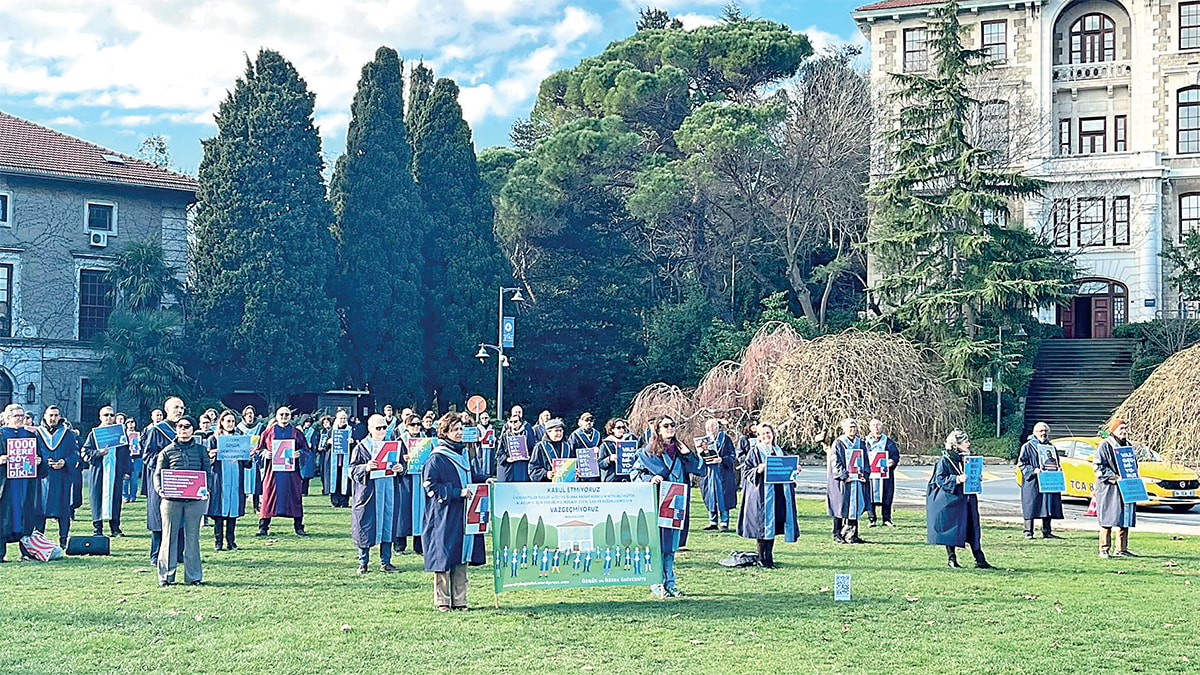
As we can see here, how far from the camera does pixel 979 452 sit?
135 ft

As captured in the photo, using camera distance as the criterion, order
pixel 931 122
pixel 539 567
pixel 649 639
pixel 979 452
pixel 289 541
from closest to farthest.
A: pixel 649 639 < pixel 539 567 < pixel 289 541 < pixel 979 452 < pixel 931 122

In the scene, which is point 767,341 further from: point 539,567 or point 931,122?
point 539,567

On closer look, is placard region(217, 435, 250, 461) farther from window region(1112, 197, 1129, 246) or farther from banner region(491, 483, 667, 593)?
window region(1112, 197, 1129, 246)

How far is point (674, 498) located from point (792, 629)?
7.35ft

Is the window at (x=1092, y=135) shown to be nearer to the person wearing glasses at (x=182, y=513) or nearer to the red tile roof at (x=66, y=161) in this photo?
the red tile roof at (x=66, y=161)

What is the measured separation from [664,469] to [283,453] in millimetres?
6925

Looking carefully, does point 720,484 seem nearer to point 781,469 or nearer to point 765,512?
point 781,469

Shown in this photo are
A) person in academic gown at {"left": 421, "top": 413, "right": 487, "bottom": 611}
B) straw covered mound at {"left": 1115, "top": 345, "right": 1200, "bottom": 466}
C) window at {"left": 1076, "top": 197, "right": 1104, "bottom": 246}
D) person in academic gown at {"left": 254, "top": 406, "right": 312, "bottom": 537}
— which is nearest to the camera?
person in academic gown at {"left": 421, "top": 413, "right": 487, "bottom": 611}

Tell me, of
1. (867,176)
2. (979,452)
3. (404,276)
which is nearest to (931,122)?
(867,176)

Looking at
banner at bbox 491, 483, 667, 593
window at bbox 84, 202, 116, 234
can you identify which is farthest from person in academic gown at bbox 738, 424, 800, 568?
window at bbox 84, 202, 116, 234

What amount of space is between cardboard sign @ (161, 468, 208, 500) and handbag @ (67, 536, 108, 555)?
374 centimetres

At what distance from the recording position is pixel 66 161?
4500 cm

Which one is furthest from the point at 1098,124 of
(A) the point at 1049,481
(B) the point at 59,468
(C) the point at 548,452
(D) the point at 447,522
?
(D) the point at 447,522

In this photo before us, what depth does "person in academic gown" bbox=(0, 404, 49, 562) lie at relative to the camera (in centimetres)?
1602
